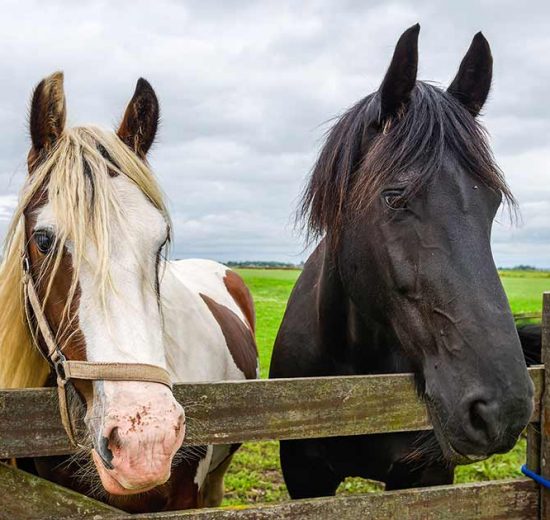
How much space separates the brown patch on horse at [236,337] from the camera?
4168 millimetres

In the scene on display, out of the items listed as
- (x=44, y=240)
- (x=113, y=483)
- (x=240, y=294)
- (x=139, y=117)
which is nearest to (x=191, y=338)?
(x=139, y=117)

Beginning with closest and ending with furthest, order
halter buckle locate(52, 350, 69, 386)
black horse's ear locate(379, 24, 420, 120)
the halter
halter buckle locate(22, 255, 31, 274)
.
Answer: the halter → halter buckle locate(52, 350, 69, 386) → halter buckle locate(22, 255, 31, 274) → black horse's ear locate(379, 24, 420, 120)

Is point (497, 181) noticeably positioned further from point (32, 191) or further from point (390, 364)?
point (32, 191)

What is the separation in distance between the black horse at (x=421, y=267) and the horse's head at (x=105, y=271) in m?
0.89

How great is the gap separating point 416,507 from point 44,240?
75.6 inches

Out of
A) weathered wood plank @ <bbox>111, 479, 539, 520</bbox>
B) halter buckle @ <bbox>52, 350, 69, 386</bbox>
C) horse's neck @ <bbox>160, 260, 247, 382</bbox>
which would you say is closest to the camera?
halter buckle @ <bbox>52, 350, 69, 386</bbox>

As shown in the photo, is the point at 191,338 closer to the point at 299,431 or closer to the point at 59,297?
the point at 299,431

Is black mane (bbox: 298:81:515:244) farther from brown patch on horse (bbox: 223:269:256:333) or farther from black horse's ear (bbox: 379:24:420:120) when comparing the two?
brown patch on horse (bbox: 223:269:256:333)

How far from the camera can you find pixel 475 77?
2.73 metres

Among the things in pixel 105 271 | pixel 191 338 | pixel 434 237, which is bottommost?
pixel 191 338

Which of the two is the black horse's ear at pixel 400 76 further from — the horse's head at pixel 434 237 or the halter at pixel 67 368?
the halter at pixel 67 368

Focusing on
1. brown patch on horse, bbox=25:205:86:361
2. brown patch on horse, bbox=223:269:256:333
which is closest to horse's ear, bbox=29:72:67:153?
brown patch on horse, bbox=25:205:86:361

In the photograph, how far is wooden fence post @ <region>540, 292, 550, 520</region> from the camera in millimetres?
2721

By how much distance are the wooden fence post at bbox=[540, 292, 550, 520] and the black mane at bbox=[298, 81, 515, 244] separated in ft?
2.01
